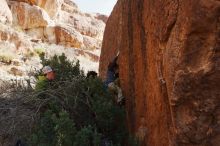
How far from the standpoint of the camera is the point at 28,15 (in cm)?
3347

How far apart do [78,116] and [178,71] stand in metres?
4.08

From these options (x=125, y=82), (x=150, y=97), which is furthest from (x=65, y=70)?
(x=150, y=97)

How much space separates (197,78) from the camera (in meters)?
5.75

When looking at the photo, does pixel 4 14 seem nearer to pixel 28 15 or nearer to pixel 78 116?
pixel 28 15

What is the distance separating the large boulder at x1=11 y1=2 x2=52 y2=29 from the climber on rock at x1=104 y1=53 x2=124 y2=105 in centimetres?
2341

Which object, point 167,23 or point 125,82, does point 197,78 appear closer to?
point 167,23

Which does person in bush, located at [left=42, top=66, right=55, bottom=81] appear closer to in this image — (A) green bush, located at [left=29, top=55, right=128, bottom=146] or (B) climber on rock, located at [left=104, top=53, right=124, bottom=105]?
(A) green bush, located at [left=29, top=55, right=128, bottom=146]

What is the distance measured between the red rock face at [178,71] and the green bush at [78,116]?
77 cm

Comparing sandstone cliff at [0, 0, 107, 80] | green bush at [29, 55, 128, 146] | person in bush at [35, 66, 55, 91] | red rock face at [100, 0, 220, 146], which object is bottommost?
sandstone cliff at [0, 0, 107, 80]

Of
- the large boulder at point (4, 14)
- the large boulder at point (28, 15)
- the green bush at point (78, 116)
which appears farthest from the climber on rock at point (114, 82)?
the large boulder at point (28, 15)

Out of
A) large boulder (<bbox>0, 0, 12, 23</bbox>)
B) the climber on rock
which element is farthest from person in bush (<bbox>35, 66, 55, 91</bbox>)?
large boulder (<bbox>0, 0, 12, 23</bbox>)

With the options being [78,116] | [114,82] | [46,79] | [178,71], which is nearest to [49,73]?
[46,79]

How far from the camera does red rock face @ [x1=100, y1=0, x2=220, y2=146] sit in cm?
565

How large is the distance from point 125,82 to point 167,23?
9.52ft
